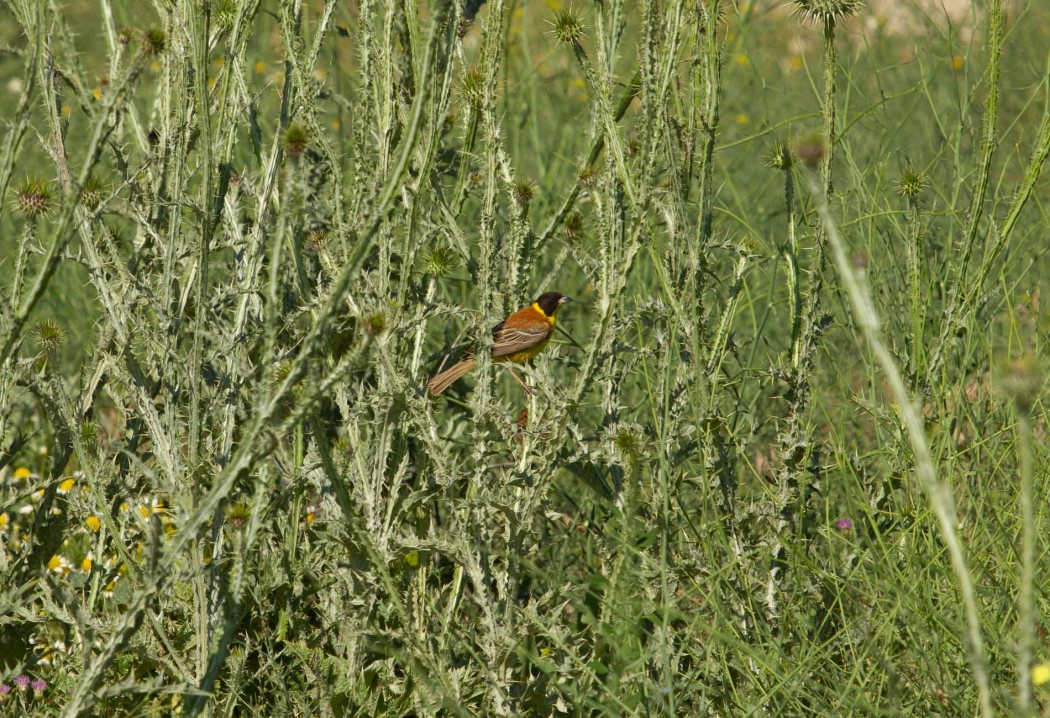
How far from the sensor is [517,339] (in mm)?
3701

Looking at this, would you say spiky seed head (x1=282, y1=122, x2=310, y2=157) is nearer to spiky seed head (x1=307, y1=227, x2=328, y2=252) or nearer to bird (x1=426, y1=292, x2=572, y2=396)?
spiky seed head (x1=307, y1=227, x2=328, y2=252)

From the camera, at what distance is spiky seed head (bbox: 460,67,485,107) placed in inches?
113

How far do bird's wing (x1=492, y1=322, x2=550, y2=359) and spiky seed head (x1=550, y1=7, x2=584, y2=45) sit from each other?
2.76 ft

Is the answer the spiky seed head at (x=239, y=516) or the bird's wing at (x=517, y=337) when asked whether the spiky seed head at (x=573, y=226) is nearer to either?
the bird's wing at (x=517, y=337)

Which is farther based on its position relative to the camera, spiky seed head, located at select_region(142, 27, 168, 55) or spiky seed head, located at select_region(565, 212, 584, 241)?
spiky seed head, located at select_region(565, 212, 584, 241)

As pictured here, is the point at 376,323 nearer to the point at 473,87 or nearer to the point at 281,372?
the point at 281,372

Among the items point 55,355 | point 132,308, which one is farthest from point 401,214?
point 55,355

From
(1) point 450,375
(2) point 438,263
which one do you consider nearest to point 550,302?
(1) point 450,375

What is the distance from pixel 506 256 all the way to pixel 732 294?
0.63m

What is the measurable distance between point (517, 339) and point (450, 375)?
25cm


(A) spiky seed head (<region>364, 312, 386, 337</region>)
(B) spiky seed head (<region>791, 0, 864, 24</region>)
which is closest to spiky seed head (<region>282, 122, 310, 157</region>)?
(A) spiky seed head (<region>364, 312, 386, 337</region>)

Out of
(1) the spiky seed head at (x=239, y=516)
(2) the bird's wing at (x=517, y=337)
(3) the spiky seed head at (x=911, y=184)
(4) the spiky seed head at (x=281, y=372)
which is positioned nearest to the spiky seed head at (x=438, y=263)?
(2) the bird's wing at (x=517, y=337)

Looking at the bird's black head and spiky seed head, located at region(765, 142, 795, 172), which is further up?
spiky seed head, located at region(765, 142, 795, 172)

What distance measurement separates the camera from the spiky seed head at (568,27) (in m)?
2.86
